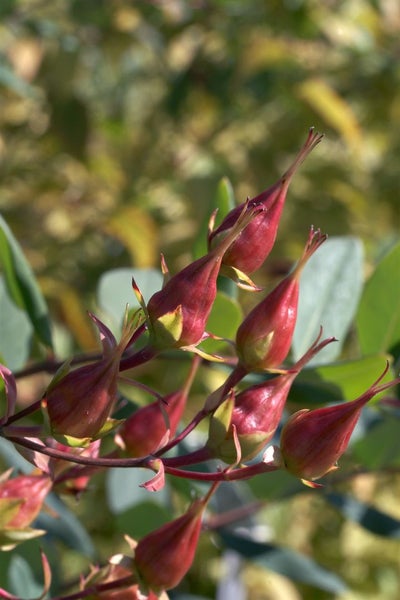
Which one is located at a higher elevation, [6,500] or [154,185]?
[6,500]

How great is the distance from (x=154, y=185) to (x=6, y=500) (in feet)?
4.96

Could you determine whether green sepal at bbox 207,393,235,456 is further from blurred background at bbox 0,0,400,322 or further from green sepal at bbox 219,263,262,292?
blurred background at bbox 0,0,400,322

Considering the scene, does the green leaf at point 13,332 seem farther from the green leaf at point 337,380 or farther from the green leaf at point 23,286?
the green leaf at point 337,380

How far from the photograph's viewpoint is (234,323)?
2.60ft

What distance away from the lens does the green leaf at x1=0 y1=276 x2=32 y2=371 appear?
0.88m

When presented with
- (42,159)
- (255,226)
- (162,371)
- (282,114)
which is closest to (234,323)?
(255,226)

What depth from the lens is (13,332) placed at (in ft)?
2.91

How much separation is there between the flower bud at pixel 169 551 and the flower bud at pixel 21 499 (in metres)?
0.07

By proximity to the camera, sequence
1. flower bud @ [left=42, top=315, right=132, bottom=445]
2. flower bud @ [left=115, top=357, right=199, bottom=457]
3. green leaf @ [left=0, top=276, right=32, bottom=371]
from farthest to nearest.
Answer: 1. green leaf @ [left=0, top=276, right=32, bottom=371]
2. flower bud @ [left=115, top=357, right=199, bottom=457]
3. flower bud @ [left=42, top=315, right=132, bottom=445]

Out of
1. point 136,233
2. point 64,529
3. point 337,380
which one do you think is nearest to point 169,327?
point 337,380

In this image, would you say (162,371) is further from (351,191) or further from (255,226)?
(255,226)

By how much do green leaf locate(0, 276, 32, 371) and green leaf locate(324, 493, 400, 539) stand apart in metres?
0.35

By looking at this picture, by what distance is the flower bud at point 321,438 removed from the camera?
0.53 meters

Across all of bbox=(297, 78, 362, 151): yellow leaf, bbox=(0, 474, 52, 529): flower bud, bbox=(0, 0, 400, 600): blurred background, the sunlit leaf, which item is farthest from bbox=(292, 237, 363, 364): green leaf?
bbox=(297, 78, 362, 151): yellow leaf
